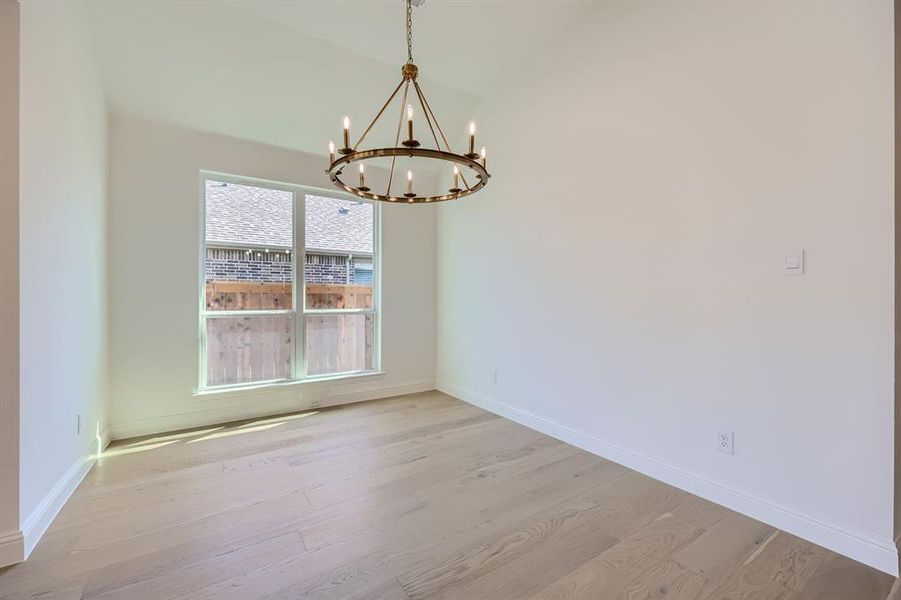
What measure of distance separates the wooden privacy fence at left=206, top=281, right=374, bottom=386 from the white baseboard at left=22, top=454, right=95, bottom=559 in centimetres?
Result: 121

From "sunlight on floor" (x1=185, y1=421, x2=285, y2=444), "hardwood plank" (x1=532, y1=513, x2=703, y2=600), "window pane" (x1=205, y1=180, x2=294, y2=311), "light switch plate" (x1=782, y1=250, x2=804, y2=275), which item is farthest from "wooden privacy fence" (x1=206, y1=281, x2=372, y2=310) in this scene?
"light switch plate" (x1=782, y1=250, x2=804, y2=275)

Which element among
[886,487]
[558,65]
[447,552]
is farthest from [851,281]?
[558,65]

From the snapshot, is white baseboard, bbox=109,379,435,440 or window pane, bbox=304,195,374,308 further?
window pane, bbox=304,195,374,308

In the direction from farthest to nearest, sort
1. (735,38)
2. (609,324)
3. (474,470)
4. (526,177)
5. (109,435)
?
(526,177)
(109,435)
(609,324)
(474,470)
(735,38)

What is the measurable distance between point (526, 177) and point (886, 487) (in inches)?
115

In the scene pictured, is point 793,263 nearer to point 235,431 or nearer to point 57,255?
point 57,255

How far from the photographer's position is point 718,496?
7.58ft

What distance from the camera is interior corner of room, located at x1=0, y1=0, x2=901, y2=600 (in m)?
1.79

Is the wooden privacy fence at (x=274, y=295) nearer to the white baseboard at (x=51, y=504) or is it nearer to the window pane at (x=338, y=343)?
the window pane at (x=338, y=343)

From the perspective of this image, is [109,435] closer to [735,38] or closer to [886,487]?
[886,487]

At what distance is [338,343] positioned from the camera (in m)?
4.32

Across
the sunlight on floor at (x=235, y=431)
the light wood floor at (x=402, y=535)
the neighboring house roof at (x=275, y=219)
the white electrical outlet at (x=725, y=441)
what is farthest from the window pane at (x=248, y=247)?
the white electrical outlet at (x=725, y=441)
